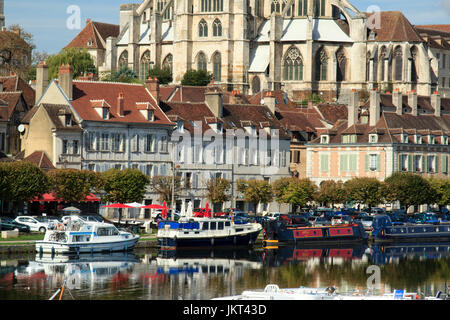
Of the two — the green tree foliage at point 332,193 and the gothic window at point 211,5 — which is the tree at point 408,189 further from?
the gothic window at point 211,5

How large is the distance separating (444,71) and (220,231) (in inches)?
4016

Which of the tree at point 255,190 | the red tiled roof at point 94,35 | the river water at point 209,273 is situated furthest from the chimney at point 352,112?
the red tiled roof at point 94,35

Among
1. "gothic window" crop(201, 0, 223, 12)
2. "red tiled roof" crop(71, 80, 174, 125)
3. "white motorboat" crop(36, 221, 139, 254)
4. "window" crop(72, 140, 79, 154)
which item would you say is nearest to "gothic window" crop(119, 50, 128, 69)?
"gothic window" crop(201, 0, 223, 12)

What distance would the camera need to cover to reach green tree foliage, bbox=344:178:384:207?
334 feet

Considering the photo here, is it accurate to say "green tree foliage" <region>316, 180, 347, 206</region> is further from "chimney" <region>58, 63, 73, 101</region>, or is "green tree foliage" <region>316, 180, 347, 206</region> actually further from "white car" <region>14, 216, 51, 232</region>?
"white car" <region>14, 216, 51, 232</region>

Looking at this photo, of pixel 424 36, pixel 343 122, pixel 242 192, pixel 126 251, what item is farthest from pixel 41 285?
pixel 424 36

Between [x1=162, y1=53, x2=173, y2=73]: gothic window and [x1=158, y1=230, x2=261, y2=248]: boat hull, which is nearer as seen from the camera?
[x1=158, y1=230, x2=261, y2=248]: boat hull

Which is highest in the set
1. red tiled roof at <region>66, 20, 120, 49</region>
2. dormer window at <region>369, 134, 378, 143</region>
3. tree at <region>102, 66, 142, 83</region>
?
red tiled roof at <region>66, 20, 120, 49</region>

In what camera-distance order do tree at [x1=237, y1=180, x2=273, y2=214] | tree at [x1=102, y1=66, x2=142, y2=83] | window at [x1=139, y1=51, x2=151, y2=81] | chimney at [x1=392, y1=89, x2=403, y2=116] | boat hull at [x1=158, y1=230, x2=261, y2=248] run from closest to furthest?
boat hull at [x1=158, y1=230, x2=261, y2=248] → tree at [x1=237, y1=180, x2=273, y2=214] → chimney at [x1=392, y1=89, x2=403, y2=116] → tree at [x1=102, y1=66, x2=142, y2=83] → window at [x1=139, y1=51, x2=151, y2=81]

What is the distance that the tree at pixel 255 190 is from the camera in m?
99.6

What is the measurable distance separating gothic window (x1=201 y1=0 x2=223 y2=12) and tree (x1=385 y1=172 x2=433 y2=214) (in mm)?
58505

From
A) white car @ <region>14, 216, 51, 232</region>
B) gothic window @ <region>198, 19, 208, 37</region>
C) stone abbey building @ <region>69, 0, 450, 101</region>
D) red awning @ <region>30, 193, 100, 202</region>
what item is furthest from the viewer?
gothic window @ <region>198, 19, 208, 37</region>

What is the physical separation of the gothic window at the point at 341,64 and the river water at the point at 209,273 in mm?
79961

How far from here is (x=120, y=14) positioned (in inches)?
7146
